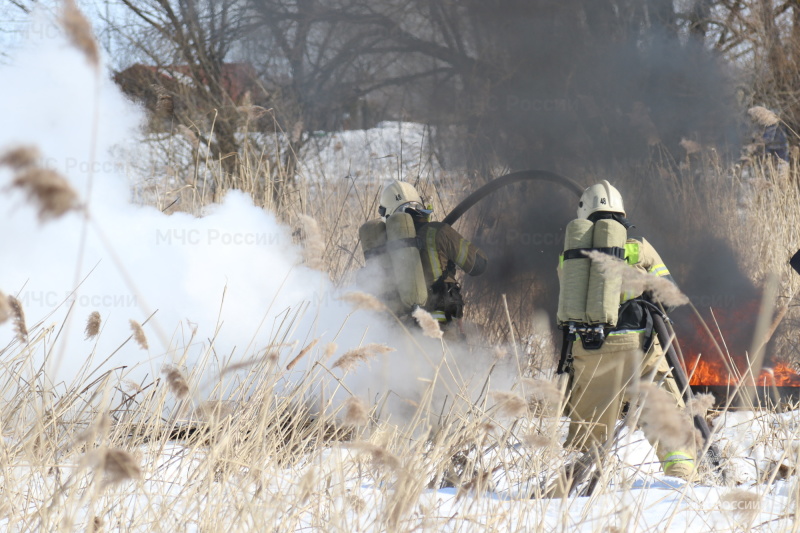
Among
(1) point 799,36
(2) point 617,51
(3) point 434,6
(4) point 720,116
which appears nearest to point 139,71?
(3) point 434,6

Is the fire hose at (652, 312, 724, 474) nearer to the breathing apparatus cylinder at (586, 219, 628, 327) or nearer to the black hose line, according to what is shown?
the breathing apparatus cylinder at (586, 219, 628, 327)

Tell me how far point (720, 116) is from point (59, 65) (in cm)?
369

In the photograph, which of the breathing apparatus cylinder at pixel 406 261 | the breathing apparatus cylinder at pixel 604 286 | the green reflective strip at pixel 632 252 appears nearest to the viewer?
the breathing apparatus cylinder at pixel 604 286

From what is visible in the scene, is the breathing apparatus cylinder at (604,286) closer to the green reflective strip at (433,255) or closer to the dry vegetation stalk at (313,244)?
the green reflective strip at (433,255)

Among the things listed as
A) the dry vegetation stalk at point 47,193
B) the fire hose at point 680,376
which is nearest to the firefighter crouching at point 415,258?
the fire hose at point 680,376

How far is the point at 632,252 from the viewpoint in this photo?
9.62 feet

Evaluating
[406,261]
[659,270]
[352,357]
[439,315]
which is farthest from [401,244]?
[352,357]

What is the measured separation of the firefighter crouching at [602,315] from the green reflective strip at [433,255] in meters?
0.57

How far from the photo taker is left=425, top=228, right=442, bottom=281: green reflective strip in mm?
3320

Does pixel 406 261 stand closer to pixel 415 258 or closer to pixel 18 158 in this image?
pixel 415 258

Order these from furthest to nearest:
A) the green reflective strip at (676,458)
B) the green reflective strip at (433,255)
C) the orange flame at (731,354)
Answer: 1. the orange flame at (731,354)
2. the green reflective strip at (433,255)
3. the green reflective strip at (676,458)

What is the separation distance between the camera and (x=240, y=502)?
1747mm

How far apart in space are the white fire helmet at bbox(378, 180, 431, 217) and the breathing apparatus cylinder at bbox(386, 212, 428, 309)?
0.31ft

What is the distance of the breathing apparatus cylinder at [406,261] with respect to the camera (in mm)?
3205
